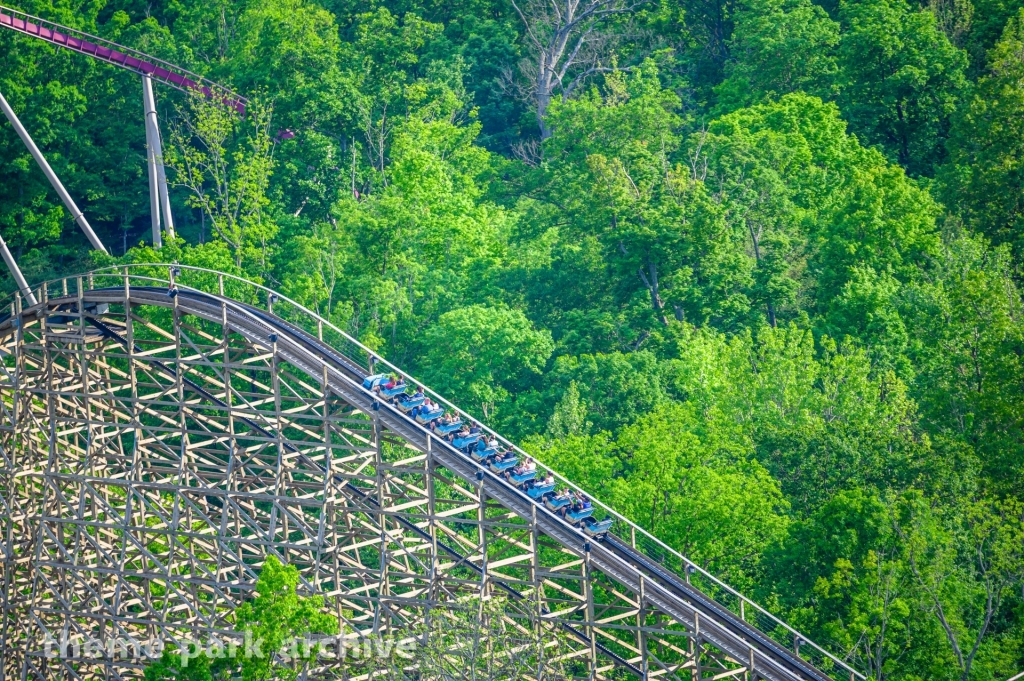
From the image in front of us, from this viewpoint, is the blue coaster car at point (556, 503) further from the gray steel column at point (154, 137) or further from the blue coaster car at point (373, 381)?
the gray steel column at point (154, 137)

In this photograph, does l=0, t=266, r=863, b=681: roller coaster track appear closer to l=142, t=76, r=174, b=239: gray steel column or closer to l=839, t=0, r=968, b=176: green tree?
l=142, t=76, r=174, b=239: gray steel column

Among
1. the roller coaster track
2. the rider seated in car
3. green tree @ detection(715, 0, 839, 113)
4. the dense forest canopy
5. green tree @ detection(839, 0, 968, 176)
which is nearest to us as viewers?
the roller coaster track

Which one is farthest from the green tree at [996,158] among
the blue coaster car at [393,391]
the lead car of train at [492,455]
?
the blue coaster car at [393,391]

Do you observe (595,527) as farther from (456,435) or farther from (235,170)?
(235,170)

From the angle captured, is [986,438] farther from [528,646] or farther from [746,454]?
Result: [528,646]

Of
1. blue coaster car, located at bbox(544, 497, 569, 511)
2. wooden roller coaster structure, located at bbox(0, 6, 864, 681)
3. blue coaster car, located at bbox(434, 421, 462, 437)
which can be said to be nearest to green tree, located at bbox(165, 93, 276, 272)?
wooden roller coaster structure, located at bbox(0, 6, 864, 681)

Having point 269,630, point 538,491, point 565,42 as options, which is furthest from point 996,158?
point 269,630

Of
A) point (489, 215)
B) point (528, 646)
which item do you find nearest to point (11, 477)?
point (528, 646)
